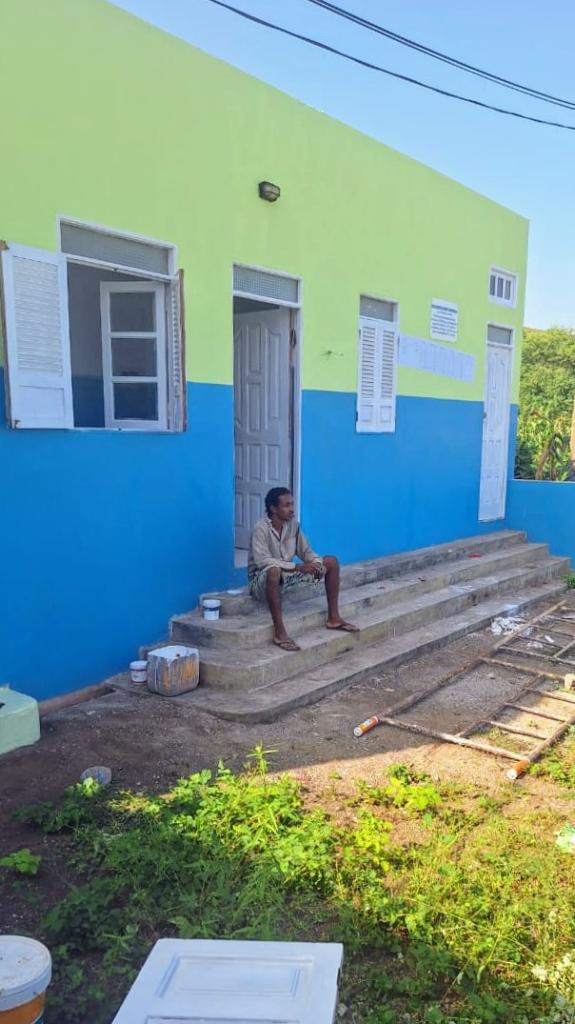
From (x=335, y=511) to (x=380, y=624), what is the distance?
4.61 feet

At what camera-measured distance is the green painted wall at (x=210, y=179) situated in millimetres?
4234

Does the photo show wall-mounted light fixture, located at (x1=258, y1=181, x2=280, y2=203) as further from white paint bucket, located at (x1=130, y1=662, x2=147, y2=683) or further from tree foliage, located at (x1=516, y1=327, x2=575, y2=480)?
tree foliage, located at (x1=516, y1=327, x2=575, y2=480)

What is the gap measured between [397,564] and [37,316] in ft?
14.5

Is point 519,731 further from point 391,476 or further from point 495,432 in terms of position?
point 495,432

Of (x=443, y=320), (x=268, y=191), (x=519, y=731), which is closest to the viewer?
(x=519, y=731)

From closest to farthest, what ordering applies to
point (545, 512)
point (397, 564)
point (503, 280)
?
point (397, 564)
point (503, 280)
point (545, 512)

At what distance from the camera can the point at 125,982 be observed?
2.40 metres

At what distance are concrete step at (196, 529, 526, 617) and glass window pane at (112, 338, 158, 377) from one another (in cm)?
180

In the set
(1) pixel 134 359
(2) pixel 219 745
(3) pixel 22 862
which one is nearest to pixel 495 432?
(1) pixel 134 359

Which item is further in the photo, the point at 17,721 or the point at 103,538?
the point at 103,538

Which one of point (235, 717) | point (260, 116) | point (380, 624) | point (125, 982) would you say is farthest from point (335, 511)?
point (125, 982)

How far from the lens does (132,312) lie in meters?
5.27

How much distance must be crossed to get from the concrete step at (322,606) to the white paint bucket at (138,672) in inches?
19.4

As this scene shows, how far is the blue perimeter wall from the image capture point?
4.37 meters
